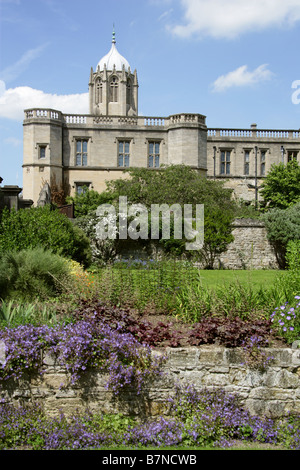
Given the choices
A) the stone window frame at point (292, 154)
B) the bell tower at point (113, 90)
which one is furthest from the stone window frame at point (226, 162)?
the bell tower at point (113, 90)

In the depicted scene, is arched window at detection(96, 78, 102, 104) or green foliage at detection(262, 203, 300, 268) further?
arched window at detection(96, 78, 102, 104)

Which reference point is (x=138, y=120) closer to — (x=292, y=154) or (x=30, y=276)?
(x=292, y=154)

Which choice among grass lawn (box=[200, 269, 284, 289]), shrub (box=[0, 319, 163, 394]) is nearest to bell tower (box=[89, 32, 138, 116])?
grass lawn (box=[200, 269, 284, 289])

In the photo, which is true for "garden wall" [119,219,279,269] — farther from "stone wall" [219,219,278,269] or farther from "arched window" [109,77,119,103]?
"arched window" [109,77,119,103]

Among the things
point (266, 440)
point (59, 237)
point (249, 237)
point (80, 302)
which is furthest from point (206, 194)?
point (266, 440)

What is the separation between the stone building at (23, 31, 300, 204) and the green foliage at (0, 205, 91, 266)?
1791 cm

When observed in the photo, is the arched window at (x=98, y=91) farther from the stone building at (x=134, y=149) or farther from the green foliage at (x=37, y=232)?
the green foliage at (x=37, y=232)

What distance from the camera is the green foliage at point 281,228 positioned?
2075cm

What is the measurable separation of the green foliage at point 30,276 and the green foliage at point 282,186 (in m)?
23.2

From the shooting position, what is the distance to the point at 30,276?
8.27 m

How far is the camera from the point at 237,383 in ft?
17.5

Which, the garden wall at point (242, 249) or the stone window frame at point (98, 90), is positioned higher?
the stone window frame at point (98, 90)

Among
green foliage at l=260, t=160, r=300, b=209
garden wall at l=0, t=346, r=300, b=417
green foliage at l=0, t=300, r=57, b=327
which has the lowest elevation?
garden wall at l=0, t=346, r=300, b=417

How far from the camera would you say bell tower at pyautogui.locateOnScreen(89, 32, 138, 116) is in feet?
148
